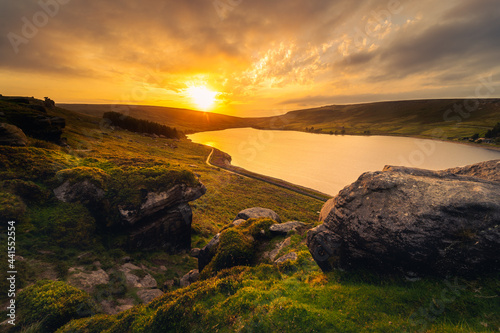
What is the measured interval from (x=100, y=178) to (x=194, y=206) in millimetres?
19220

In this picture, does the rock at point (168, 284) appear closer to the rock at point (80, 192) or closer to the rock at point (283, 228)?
the rock at point (283, 228)

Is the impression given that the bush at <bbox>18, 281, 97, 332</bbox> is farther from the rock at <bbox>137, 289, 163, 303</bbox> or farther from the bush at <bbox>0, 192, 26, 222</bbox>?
the bush at <bbox>0, 192, 26, 222</bbox>

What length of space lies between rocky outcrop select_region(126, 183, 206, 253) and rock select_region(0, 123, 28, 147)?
13.5 meters

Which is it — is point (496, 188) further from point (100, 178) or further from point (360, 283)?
point (100, 178)

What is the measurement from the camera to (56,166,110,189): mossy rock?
698 inches

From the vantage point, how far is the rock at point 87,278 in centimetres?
1248

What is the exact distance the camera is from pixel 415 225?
27.9 ft

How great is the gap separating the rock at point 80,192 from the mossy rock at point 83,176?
257 millimetres

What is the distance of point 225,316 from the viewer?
27.5 ft

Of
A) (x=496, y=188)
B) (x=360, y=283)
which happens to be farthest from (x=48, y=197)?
(x=496, y=188)

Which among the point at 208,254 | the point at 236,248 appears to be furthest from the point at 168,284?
the point at 236,248

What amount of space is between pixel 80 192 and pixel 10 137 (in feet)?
34.2

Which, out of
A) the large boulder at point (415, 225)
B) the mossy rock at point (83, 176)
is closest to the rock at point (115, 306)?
the mossy rock at point (83, 176)

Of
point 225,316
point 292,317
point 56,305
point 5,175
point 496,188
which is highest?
point 496,188
